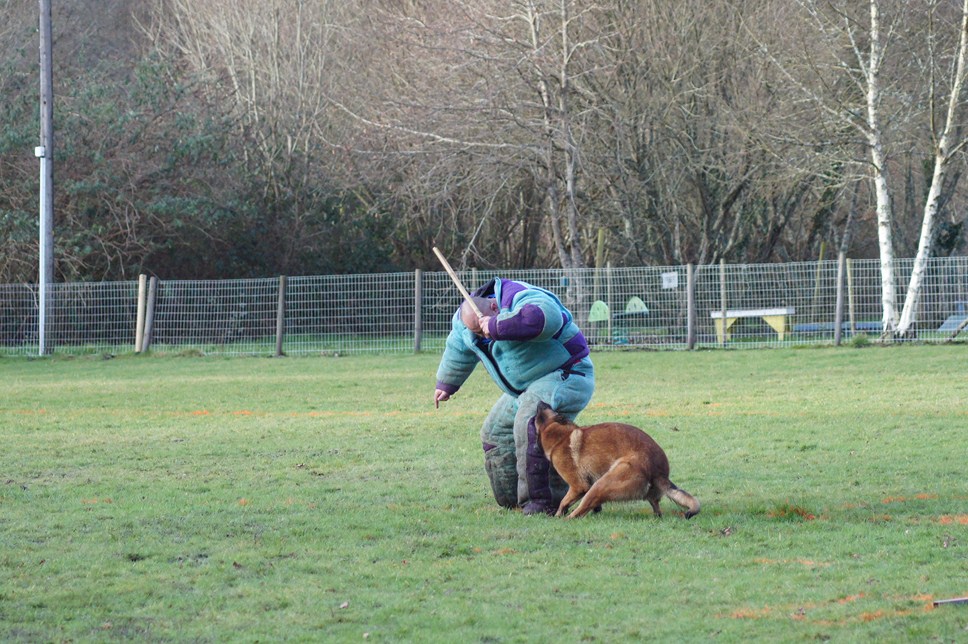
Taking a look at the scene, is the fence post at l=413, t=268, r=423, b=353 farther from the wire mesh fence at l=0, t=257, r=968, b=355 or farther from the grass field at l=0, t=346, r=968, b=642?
the grass field at l=0, t=346, r=968, b=642

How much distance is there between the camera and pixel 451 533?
675 centimetres

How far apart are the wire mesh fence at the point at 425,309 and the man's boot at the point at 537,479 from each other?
51.7 ft

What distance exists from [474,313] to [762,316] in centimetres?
1639

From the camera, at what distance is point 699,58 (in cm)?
2548

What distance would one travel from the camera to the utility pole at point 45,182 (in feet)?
77.9

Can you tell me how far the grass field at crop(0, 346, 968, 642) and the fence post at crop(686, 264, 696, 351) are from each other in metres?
8.99

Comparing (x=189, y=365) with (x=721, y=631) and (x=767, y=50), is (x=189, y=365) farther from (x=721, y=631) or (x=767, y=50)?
(x=721, y=631)

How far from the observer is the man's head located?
23.4ft

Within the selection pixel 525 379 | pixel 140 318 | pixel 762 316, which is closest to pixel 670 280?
pixel 762 316

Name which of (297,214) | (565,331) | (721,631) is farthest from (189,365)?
(721,631)

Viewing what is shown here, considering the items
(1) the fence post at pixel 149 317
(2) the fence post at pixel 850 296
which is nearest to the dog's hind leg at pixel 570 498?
(2) the fence post at pixel 850 296

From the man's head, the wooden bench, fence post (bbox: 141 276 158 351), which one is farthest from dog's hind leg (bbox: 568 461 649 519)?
fence post (bbox: 141 276 158 351)

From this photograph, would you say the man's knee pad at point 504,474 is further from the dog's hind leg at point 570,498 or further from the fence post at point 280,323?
the fence post at point 280,323

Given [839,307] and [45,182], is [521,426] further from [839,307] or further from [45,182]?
[45,182]
